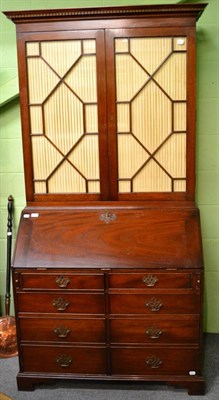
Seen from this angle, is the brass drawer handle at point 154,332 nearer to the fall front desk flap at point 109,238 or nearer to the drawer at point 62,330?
the drawer at point 62,330

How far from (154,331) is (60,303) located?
1.91ft

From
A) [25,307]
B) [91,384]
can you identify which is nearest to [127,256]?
[25,307]

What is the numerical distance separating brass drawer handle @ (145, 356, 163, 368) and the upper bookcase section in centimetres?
97

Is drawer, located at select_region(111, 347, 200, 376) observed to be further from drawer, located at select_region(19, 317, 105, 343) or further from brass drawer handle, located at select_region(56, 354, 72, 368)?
brass drawer handle, located at select_region(56, 354, 72, 368)

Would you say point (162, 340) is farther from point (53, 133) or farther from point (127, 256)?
point (53, 133)

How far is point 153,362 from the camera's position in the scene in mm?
2416

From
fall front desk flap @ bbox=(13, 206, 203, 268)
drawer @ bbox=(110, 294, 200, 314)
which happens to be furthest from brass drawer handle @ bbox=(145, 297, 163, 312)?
fall front desk flap @ bbox=(13, 206, 203, 268)

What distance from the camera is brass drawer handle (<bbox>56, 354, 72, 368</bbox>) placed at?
2457mm

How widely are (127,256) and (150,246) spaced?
0.15 m

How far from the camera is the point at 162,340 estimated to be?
2375 mm

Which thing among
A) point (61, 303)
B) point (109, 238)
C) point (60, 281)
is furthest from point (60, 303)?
point (109, 238)

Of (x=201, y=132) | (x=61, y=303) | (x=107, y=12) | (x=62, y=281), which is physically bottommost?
(x=61, y=303)

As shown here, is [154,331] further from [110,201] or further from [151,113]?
[151,113]

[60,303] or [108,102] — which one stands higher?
[108,102]
